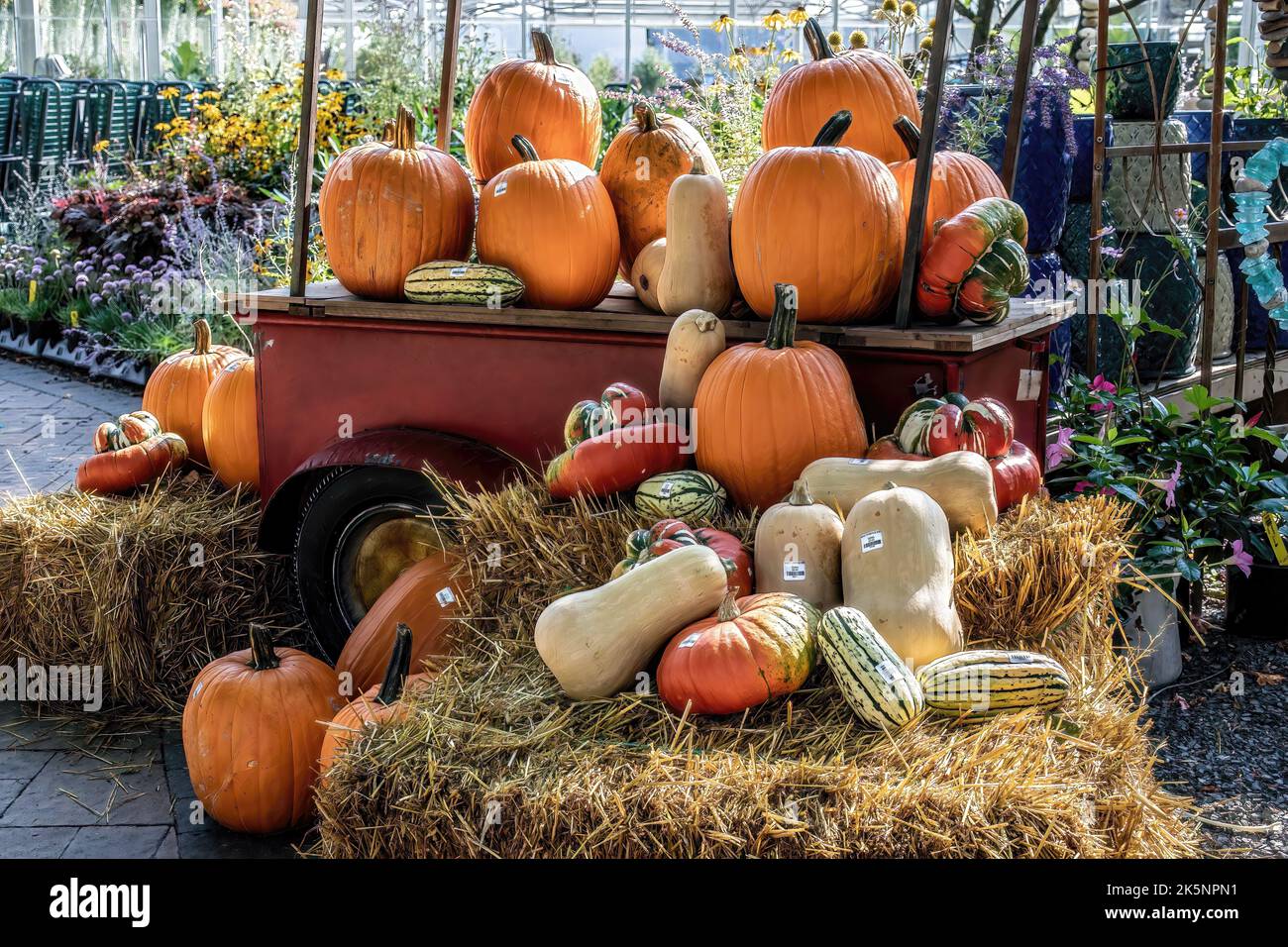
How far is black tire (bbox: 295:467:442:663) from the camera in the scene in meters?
3.19

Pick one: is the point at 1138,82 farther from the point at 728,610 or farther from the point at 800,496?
the point at 728,610

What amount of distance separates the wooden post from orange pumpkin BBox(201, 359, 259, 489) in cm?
96

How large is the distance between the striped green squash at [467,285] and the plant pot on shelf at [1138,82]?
2.80 m

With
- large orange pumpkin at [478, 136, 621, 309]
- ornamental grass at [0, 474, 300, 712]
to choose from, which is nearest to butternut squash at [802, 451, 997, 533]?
large orange pumpkin at [478, 136, 621, 309]

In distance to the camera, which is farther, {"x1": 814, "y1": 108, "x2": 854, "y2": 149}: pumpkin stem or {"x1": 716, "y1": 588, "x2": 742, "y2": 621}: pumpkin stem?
{"x1": 814, "y1": 108, "x2": 854, "y2": 149}: pumpkin stem

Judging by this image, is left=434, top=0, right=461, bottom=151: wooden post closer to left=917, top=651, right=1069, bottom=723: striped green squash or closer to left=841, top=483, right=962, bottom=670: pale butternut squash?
left=841, top=483, right=962, bottom=670: pale butternut squash

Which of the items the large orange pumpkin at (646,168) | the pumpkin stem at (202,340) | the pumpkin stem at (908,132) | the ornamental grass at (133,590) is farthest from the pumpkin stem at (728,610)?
the pumpkin stem at (202,340)

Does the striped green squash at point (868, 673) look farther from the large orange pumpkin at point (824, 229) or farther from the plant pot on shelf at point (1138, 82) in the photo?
the plant pot on shelf at point (1138, 82)

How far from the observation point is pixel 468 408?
3.27 meters

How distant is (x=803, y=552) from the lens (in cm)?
Answer: 236

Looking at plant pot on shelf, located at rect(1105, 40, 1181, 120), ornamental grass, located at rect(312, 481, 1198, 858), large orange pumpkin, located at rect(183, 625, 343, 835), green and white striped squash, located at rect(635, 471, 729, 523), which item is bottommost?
large orange pumpkin, located at rect(183, 625, 343, 835)

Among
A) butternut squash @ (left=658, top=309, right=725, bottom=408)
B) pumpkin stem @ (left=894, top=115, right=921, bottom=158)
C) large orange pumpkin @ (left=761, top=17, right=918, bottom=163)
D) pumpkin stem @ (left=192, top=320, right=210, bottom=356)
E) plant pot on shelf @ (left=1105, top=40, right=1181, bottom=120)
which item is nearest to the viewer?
butternut squash @ (left=658, top=309, right=725, bottom=408)

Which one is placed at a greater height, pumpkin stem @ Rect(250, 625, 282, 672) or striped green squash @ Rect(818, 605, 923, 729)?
striped green squash @ Rect(818, 605, 923, 729)

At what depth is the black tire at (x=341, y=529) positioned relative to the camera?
10.5 feet
